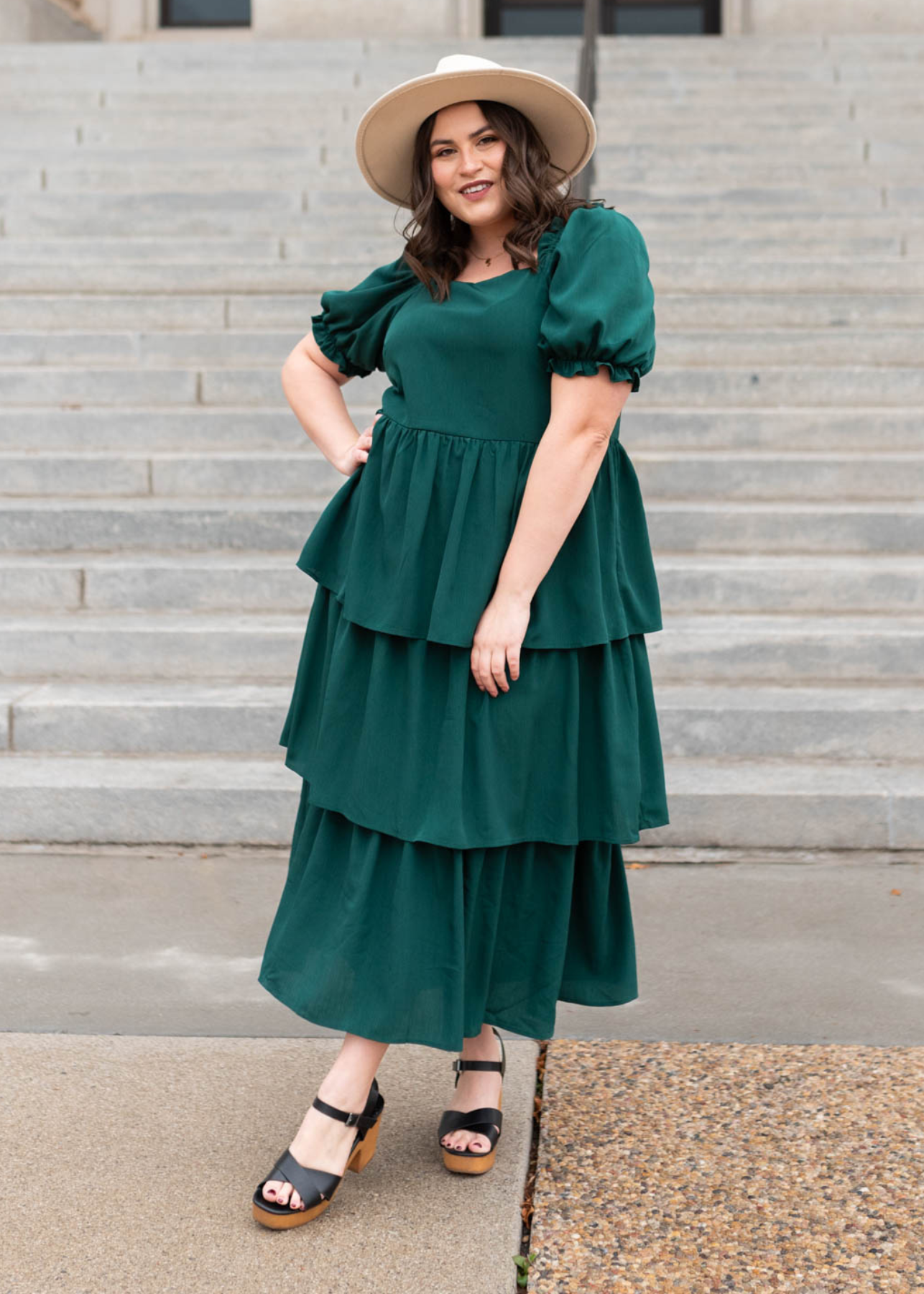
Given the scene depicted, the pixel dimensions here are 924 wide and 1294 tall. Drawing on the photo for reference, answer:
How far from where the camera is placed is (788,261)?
6.75 meters

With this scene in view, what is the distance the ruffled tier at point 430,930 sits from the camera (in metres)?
2.22

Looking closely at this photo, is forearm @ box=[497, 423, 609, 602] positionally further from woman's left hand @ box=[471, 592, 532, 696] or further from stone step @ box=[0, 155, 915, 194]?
stone step @ box=[0, 155, 915, 194]

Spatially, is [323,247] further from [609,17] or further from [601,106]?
[609,17]

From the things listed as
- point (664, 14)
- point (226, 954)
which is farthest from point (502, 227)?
point (664, 14)

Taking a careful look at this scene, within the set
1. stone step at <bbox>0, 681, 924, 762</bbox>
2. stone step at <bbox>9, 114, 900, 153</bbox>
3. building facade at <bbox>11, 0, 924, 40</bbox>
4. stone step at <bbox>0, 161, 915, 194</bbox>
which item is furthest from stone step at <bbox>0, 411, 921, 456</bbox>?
building facade at <bbox>11, 0, 924, 40</bbox>

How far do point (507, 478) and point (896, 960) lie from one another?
1.77 metres

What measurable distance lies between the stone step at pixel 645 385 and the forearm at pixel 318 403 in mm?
3318

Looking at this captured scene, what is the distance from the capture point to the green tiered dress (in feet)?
7.17

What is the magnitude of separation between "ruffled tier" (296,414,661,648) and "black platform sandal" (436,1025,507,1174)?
2.62 feet

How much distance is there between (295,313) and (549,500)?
4.69 meters

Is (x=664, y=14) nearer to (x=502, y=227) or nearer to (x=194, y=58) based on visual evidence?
(x=194, y=58)

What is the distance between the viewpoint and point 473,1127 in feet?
7.93

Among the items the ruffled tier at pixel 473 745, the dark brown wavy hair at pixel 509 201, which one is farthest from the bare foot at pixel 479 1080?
the dark brown wavy hair at pixel 509 201

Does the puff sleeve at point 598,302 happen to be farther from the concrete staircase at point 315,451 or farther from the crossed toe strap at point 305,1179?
the concrete staircase at point 315,451
